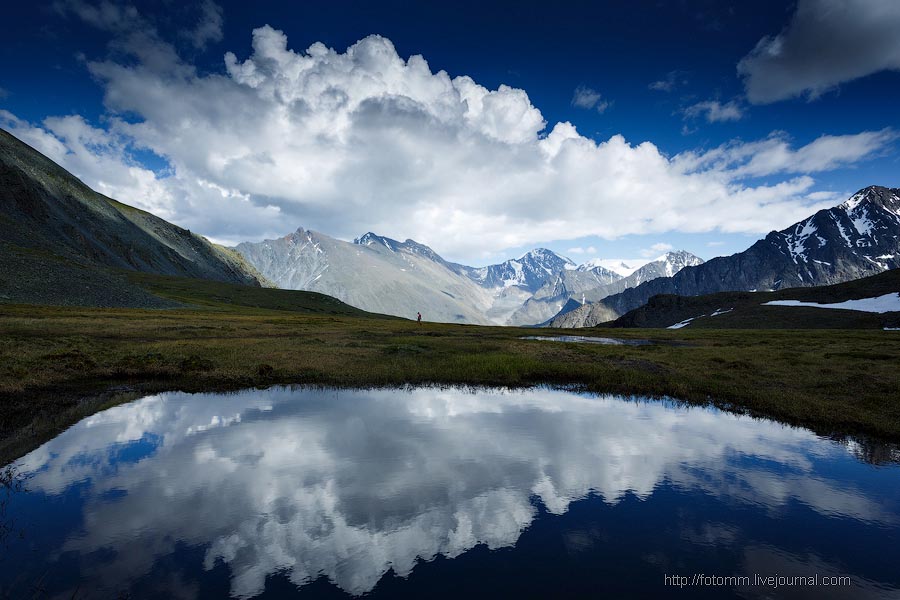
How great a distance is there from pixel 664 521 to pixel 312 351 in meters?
34.7

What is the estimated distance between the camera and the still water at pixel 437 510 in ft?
29.3

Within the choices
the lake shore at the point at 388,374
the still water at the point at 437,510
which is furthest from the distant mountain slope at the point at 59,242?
the still water at the point at 437,510

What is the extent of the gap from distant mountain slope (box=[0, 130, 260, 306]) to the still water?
95.0 metres

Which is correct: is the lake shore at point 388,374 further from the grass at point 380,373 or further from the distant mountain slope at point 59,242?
the distant mountain slope at point 59,242

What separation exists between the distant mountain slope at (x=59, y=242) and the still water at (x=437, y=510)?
95.0 m

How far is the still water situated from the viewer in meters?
8.92

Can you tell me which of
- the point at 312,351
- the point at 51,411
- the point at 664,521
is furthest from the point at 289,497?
the point at 312,351

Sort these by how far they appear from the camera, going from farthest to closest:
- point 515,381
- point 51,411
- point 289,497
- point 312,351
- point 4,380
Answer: point 312,351 → point 515,381 → point 4,380 → point 51,411 → point 289,497

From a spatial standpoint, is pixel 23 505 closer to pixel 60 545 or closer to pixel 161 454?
pixel 60 545

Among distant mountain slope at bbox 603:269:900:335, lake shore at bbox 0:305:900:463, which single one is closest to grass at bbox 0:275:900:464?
lake shore at bbox 0:305:900:463

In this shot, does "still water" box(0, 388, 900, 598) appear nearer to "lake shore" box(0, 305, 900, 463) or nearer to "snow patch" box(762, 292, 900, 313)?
"lake shore" box(0, 305, 900, 463)

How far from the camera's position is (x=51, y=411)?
19.3m

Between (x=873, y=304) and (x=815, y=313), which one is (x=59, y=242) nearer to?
(x=815, y=313)

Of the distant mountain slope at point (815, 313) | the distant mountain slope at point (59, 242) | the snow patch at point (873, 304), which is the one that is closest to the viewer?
the distant mountain slope at point (59, 242)
